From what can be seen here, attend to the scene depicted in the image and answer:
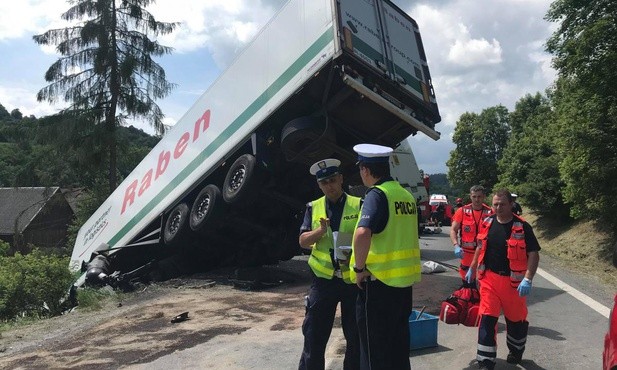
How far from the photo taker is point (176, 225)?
986 cm

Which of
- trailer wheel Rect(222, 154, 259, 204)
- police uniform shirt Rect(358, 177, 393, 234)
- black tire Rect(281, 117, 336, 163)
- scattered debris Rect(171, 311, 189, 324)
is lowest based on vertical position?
scattered debris Rect(171, 311, 189, 324)

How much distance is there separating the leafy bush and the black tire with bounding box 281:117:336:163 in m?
4.98

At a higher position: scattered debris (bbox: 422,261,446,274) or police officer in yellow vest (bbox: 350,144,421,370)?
police officer in yellow vest (bbox: 350,144,421,370)

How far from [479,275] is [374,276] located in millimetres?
1768

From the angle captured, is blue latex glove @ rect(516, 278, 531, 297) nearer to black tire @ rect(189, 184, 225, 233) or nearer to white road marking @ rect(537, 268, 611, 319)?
white road marking @ rect(537, 268, 611, 319)

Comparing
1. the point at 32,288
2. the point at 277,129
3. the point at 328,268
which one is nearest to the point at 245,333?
the point at 328,268

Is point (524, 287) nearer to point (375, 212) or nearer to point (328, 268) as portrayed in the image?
point (328, 268)

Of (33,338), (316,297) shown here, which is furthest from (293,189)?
(316,297)

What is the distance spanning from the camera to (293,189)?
30.3 feet

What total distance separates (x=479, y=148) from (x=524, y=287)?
54450 millimetres

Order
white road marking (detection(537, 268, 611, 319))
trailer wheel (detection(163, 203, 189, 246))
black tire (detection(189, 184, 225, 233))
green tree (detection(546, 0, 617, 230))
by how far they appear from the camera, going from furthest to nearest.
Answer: green tree (detection(546, 0, 617, 230))
trailer wheel (detection(163, 203, 189, 246))
black tire (detection(189, 184, 225, 233))
white road marking (detection(537, 268, 611, 319))

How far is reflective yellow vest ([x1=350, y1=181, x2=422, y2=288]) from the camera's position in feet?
9.89

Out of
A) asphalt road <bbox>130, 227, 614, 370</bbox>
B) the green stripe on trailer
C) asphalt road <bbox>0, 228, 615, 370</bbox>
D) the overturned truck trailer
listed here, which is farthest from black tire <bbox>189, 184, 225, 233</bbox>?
asphalt road <bbox>130, 227, 614, 370</bbox>

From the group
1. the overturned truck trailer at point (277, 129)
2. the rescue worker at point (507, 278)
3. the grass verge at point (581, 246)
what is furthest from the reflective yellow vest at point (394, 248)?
the grass verge at point (581, 246)
